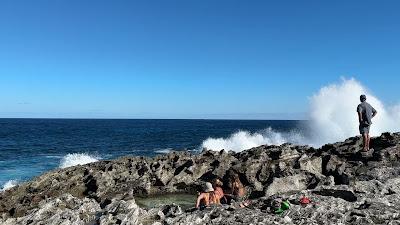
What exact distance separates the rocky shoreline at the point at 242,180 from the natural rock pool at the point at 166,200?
0.68m

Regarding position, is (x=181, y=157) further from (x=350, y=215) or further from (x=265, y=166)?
(x=350, y=215)

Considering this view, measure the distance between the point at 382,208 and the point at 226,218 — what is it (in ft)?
14.0

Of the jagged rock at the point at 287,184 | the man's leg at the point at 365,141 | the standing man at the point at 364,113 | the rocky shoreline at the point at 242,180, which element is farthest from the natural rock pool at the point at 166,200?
the man's leg at the point at 365,141

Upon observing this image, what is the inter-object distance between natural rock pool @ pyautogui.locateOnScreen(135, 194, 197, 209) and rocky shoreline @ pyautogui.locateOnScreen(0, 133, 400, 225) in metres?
0.68

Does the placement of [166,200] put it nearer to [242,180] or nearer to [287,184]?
[242,180]

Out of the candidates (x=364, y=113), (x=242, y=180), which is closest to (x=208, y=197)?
(x=242, y=180)

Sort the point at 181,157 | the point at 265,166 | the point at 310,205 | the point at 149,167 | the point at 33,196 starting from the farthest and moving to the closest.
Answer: the point at 181,157, the point at 149,167, the point at 265,166, the point at 33,196, the point at 310,205

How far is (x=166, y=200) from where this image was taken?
22469 millimetres

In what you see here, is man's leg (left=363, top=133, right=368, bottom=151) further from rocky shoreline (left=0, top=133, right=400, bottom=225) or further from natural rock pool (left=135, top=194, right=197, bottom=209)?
natural rock pool (left=135, top=194, right=197, bottom=209)

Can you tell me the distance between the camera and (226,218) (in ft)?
39.7

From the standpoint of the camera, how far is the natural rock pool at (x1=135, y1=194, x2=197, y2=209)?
2119 centimetres

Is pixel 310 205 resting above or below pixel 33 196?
above

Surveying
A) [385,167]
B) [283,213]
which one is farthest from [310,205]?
[385,167]

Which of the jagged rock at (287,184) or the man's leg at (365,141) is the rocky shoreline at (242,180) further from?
the man's leg at (365,141)
